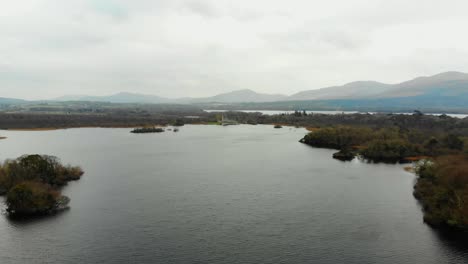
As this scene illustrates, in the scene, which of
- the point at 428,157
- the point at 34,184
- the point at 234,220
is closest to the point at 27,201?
the point at 34,184

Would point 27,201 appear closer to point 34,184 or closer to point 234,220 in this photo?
point 34,184

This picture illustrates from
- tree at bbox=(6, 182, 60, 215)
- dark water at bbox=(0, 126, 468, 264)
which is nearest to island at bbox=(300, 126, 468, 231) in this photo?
dark water at bbox=(0, 126, 468, 264)

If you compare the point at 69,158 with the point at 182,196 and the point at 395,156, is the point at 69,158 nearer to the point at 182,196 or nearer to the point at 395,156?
the point at 182,196

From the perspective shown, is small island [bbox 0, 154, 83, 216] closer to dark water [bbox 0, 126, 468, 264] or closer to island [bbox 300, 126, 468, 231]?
dark water [bbox 0, 126, 468, 264]

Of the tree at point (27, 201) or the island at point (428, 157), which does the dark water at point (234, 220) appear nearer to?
the tree at point (27, 201)

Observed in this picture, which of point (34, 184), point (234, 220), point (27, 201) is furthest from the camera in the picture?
point (34, 184)
